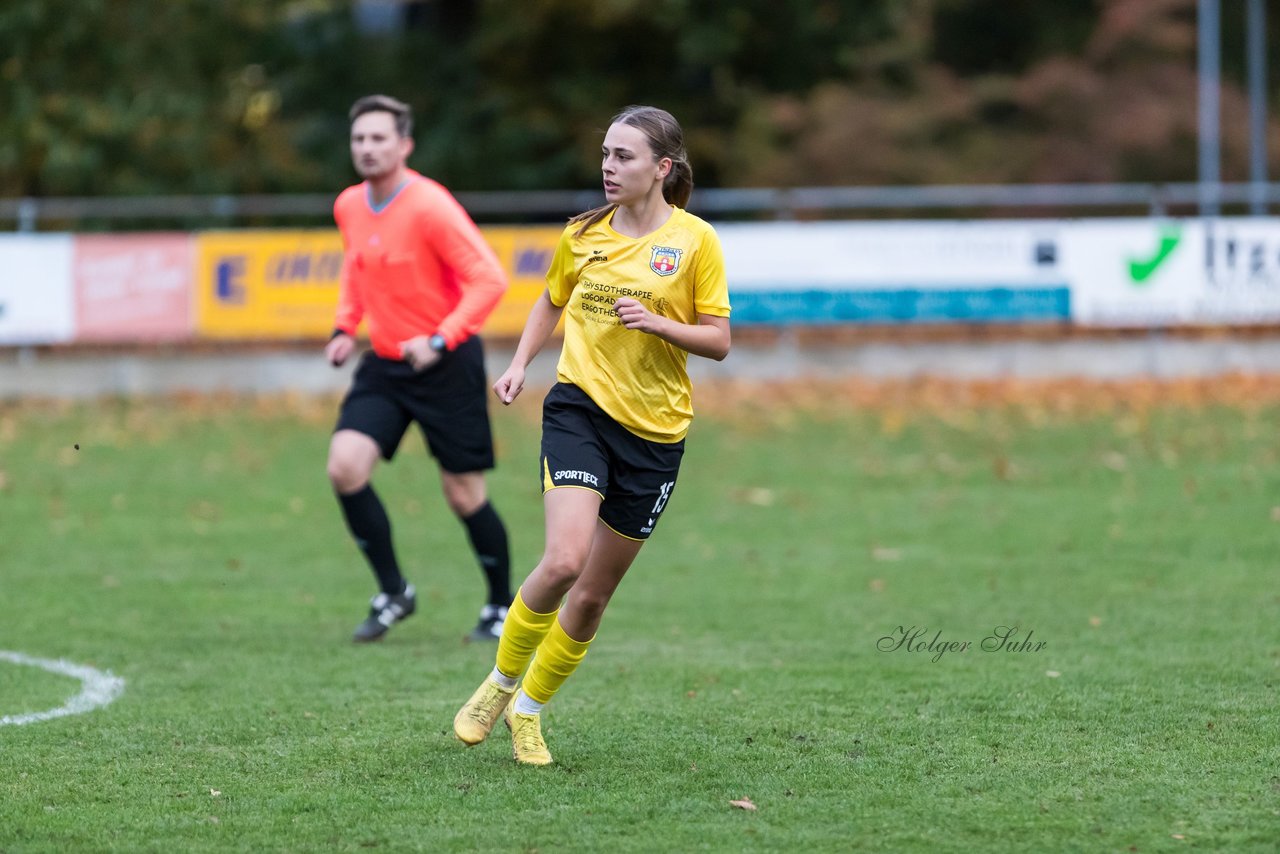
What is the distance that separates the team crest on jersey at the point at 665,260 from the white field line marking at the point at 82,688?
8.51ft

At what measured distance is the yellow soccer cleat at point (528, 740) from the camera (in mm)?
5359

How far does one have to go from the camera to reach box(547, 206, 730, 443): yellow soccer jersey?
536 centimetres

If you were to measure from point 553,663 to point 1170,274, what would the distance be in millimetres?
13789

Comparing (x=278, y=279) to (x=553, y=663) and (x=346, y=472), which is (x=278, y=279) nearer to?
(x=346, y=472)

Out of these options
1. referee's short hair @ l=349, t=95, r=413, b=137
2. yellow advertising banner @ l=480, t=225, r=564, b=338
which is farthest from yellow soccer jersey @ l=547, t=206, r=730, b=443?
yellow advertising banner @ l=480, t=225, r=564, b=338

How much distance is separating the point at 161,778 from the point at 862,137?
24757 millimetres

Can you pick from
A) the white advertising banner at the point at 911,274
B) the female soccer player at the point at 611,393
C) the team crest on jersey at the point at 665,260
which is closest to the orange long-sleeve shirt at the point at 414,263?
the female soccer player at the point at 611,393

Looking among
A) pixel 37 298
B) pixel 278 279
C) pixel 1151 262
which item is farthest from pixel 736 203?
pixel 37 298

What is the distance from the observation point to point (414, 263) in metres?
7.47

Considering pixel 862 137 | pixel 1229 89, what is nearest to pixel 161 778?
pixel 862 137

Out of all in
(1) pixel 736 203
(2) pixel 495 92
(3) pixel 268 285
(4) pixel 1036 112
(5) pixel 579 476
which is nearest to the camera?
(5) pixel 579 476

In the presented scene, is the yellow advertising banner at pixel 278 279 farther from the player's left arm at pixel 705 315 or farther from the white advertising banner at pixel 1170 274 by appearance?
the player's left arm at pixel 705 315

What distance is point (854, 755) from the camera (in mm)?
5383

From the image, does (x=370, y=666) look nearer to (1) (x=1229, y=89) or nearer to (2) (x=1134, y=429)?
(2) (x=1134, y=429)
